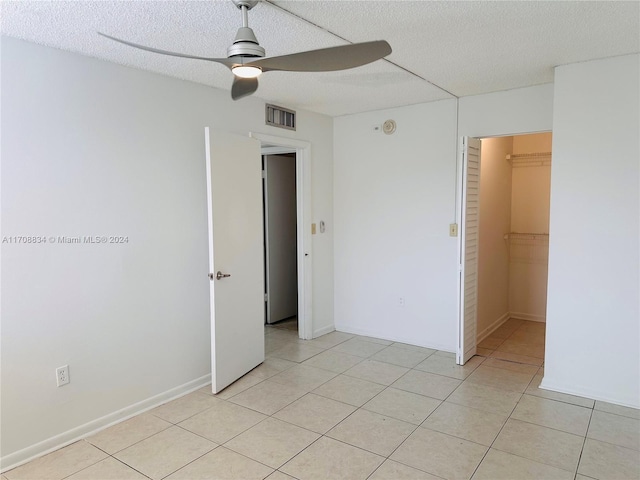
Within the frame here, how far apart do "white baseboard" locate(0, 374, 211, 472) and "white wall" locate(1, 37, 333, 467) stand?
1 centimetres

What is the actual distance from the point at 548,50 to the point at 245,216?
8.10 feet

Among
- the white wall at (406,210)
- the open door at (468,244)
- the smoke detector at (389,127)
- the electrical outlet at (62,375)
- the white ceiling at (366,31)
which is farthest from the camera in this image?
the smoke detector at (389,127)

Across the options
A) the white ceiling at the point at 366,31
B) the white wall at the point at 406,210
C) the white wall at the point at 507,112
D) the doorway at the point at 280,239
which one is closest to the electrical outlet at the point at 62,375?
the white ceiling at the point at 366,31

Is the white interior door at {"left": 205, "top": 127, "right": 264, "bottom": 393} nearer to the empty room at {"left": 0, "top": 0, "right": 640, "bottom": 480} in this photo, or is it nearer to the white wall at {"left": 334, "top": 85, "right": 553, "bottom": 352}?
the empty room at {"left": 0, "top": 0, "right": 640, "bottom": 480}

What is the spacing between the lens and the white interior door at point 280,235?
17.3ft

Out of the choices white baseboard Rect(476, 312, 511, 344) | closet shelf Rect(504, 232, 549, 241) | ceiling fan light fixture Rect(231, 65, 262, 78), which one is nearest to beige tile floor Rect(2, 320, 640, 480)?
white baseboard Rect(476, 312, 511, 344)

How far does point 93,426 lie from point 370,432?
1.78m

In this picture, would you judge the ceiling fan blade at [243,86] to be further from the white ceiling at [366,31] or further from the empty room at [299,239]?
the white ceiling at [366,31]

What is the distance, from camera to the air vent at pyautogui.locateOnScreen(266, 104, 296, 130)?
13.4 feet

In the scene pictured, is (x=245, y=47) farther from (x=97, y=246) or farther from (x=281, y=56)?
(x=97, y=246)

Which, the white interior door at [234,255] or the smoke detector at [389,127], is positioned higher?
the smoke detector at [389,127]

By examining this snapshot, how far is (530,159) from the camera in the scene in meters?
5.25

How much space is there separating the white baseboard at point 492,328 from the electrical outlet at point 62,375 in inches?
145

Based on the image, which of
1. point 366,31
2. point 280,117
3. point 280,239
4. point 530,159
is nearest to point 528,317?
point 530,159
